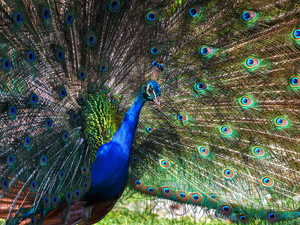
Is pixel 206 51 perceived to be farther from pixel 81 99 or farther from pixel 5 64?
pixel 5 64

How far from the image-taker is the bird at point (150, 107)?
2.15 m

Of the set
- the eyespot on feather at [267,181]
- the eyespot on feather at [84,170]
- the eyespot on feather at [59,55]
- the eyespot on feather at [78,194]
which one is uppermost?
the eyespot on feather at [59,55]

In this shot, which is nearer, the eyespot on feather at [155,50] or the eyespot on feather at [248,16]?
the eyespot on feather at [248,16]

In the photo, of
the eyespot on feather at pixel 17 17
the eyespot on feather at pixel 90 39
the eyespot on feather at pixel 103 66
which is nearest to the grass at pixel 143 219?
the eyespot on feather at pixel 103 66

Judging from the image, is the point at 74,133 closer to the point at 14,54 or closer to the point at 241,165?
the point at 14,54

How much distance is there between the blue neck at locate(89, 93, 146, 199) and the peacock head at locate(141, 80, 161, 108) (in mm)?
169

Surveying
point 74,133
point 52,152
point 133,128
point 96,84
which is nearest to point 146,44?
point 96,84

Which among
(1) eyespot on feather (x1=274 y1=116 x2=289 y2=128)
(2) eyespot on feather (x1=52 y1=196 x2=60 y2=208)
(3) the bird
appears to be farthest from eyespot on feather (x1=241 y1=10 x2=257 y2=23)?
(2) eyespot on feather (x1=52 y1=196 x2=60 y2=208)

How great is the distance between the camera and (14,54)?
1.96m

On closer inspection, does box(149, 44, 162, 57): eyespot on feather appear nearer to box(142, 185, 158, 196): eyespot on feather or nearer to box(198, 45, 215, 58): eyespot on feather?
box(198, 45, 215, 58): eyespot on feather

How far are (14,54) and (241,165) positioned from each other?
2.02 meters

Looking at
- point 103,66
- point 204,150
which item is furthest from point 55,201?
point 204,150

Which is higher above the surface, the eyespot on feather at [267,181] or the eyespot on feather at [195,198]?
the eyespot on feather at [267,181]

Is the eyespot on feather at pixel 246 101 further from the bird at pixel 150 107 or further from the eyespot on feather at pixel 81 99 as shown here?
the eyespot on feather at pixel 81 99
